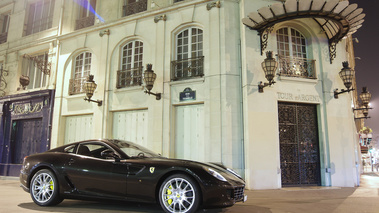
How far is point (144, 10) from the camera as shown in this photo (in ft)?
39.4

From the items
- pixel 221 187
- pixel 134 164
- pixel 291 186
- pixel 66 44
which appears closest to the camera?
pixel 221 187

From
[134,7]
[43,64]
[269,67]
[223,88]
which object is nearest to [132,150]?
[223,88]

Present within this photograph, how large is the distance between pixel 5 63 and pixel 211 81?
1237 centimetres

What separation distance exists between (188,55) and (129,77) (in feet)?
8.84

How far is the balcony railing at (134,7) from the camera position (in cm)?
1208

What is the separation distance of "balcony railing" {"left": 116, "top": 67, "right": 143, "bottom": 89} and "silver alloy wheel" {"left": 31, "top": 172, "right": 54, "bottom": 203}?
20.2 ft

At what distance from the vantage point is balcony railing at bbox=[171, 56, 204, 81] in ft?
33.7

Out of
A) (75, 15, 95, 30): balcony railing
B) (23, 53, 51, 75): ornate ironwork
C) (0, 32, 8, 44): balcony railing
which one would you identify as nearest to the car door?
(75, 15, 95, 30): balcony railing

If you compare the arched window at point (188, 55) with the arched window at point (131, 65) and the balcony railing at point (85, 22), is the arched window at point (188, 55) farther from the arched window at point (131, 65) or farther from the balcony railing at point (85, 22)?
the balcony railing at point (85, 22)

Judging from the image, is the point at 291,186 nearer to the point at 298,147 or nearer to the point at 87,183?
the point at 298,147

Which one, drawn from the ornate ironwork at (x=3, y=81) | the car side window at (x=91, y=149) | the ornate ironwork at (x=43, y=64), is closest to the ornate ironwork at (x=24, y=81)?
the ornate ironwork at (x=43, y=64)

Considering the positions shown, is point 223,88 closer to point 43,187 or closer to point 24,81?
point 43,187

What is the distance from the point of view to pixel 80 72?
13.0 metres

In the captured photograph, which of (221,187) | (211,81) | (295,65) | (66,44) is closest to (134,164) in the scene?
(221,187)
